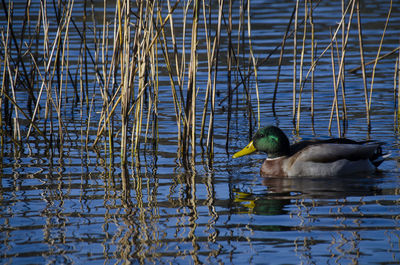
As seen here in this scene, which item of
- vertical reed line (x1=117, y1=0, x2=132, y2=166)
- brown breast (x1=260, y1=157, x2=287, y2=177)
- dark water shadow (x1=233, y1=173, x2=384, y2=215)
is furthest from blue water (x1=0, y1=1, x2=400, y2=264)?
Answer: vertical reed line (x1=117, y1=0, x2=132, y2=166)

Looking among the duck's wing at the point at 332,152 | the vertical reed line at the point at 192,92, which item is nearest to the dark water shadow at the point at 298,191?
the duck's wing at the point at 332,152

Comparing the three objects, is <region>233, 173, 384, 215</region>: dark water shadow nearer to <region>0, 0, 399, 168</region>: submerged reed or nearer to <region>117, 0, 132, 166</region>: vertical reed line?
<region>0, 0, 399, 168</region>: submerged reed

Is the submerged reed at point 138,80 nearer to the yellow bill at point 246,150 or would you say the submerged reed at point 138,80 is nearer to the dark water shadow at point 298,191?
the yellow bill at point 246,150

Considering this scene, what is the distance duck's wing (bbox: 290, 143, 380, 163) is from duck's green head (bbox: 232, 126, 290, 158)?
259 mm

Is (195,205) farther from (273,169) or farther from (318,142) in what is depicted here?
(318,142)

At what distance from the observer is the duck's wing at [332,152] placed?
7621 millimetres

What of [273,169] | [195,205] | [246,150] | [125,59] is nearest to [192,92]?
[125,59]

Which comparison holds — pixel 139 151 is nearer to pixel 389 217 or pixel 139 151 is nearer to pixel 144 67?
pixel 144 67

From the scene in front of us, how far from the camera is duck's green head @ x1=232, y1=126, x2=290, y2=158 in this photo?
26.1 ft

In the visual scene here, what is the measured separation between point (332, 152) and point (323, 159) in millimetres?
123

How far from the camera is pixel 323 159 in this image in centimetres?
762

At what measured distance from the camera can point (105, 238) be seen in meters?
5.41

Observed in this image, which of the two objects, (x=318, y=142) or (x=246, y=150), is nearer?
(x=318, y=142)

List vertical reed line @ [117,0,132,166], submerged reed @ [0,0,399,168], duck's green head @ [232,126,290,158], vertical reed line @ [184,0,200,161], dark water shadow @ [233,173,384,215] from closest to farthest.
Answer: dark water shadow @ [233,173,384,215] → vertical reed line @ [117,0,132,166] → vertical reed line @ [184,0,200,161] → submerged reed @ [0,0,399,168] → duck's green head @ [232,126,290,158]
